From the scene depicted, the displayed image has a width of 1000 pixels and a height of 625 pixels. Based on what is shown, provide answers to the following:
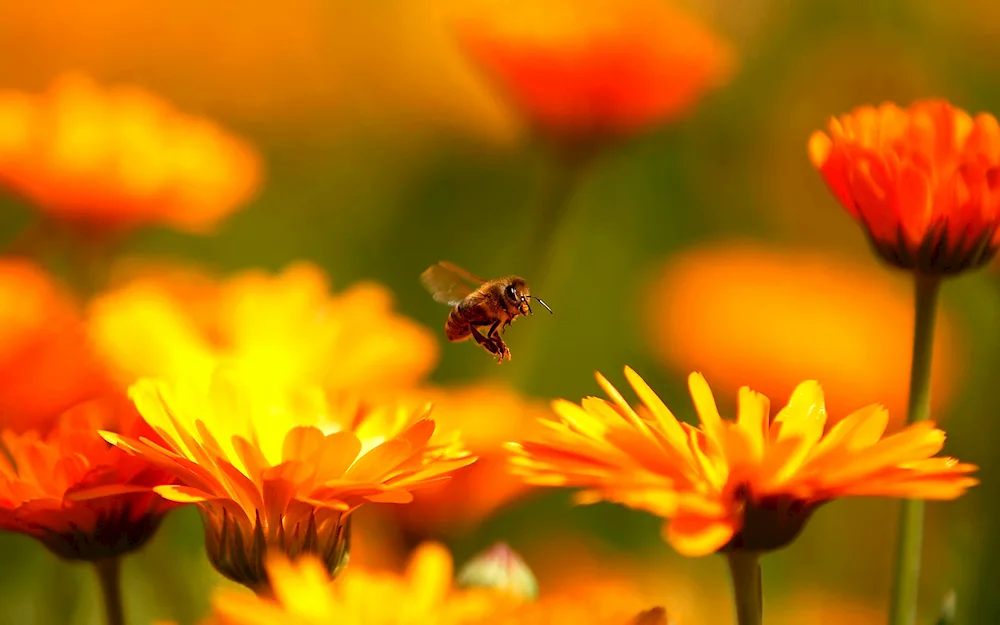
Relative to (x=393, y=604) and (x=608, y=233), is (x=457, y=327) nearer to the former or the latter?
(x=393, y=604)

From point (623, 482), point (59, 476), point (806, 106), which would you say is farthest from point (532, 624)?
point (806, 106)

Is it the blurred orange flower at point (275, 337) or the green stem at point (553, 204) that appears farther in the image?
the green stem at point (553, 204)

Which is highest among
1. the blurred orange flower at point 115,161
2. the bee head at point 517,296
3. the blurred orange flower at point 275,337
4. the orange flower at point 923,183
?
the blurred orange flower at point 115,161

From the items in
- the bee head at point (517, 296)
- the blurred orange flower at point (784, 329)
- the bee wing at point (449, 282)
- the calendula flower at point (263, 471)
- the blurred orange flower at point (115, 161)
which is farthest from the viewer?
the blurred orange flower at point (784, 329)

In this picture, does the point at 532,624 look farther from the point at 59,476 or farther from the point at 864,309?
the point at 864,309

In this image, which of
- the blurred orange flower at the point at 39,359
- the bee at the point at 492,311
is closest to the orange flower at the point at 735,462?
the bee at the point at 492,311

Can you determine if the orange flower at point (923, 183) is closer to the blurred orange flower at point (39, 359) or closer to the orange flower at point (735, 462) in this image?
the orange flower at point (735, 462)
